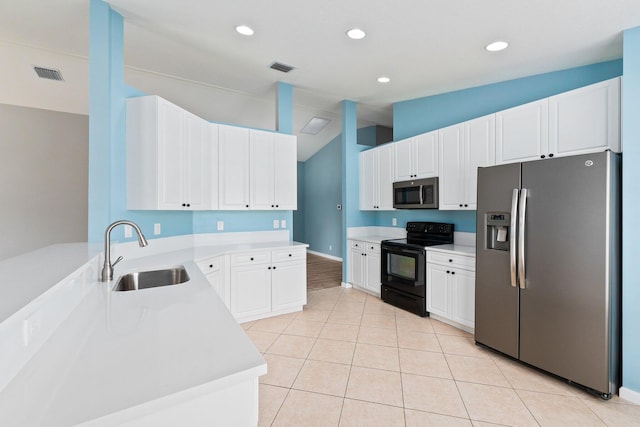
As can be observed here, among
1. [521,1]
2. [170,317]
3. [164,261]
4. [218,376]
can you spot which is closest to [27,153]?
[164,261]

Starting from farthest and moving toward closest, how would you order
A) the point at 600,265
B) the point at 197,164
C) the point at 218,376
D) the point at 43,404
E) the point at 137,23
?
the point at 197,164
the point at 137,23
the point at 600,265
the point at 218,376
the point at 43,404

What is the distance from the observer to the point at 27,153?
3754 millimetres

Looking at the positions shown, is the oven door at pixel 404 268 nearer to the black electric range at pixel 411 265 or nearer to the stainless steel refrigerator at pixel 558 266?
the black electric range at pixel 411 265

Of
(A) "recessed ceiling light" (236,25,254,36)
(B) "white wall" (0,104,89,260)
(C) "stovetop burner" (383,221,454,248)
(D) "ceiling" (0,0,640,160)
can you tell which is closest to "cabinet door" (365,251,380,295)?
(C) "stovetop burner" (383,221,454,248)

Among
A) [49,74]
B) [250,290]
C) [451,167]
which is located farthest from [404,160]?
[49,74]

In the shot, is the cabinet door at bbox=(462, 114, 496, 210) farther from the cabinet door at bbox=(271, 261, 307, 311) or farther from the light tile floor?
the cabinet door at bbox=(271, 261, 307, 311)

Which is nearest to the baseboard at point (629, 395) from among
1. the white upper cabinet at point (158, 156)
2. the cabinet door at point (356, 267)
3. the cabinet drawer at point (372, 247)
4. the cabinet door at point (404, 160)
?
the cabinet drawer at point (372, 247)

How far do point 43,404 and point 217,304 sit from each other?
28.5 inches

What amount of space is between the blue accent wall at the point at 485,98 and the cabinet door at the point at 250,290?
305 centimetres

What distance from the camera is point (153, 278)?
221cm

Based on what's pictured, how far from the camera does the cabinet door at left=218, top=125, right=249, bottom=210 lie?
3476 mm

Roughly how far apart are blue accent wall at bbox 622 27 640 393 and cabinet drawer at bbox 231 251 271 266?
10.5 ft

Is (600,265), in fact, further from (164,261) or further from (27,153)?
(27,153)

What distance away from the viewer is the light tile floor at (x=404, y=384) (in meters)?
1.87
